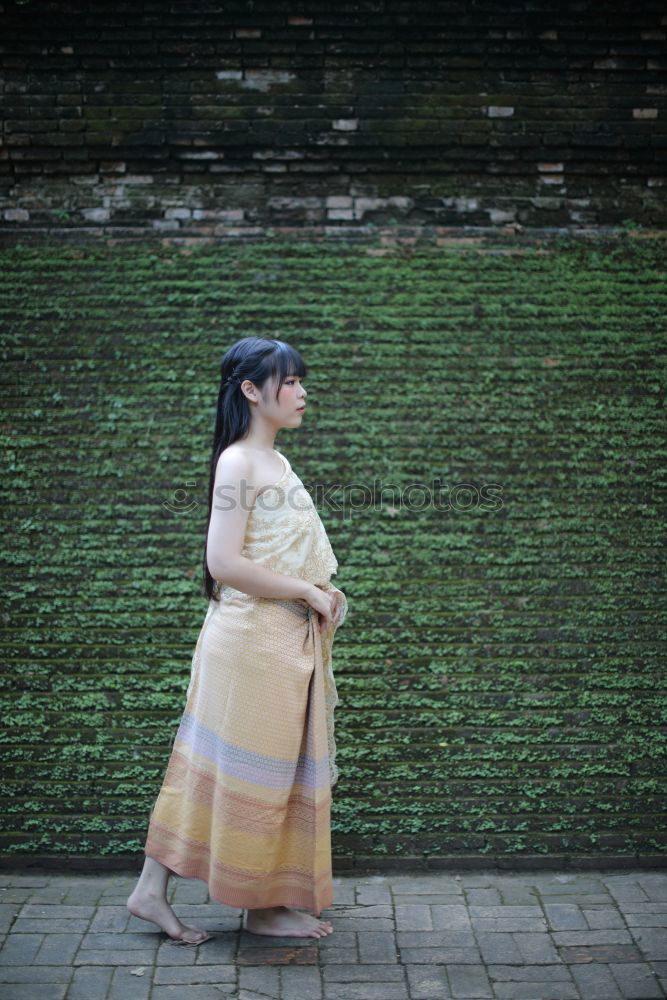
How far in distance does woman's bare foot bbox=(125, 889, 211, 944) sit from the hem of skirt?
0.48ft

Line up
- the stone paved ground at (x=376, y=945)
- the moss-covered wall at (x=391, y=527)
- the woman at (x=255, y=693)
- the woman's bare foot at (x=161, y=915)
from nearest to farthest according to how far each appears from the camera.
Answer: the stone paved ground at (x=376, y=945) → the woman at (x=255, y=693) → the woman's bare foot at (x=161, y=915) → the moss-covered wall at (x=391, y=527)

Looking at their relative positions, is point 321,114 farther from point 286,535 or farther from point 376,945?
point 376,945

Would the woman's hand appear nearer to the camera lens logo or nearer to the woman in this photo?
the woman

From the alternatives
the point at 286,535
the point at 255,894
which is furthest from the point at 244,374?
the point at 255,894

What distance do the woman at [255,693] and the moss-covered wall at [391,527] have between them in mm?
916

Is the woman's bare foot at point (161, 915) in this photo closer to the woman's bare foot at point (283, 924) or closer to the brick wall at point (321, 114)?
the woman's bare foot at point (283, 924)

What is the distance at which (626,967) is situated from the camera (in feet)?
10.9

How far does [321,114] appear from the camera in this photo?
450 cm

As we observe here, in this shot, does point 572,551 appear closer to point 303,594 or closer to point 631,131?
point 303,594

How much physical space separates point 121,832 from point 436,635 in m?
1.87

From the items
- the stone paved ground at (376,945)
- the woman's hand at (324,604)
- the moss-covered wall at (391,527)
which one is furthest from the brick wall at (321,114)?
the stone paved ground at (376,945)

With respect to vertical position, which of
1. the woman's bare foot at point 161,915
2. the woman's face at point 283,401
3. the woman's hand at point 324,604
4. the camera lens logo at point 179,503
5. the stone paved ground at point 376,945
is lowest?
the stone paved ground at point 376,945

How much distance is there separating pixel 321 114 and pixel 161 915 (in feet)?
12.8

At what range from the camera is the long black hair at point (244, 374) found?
3.36 meters
